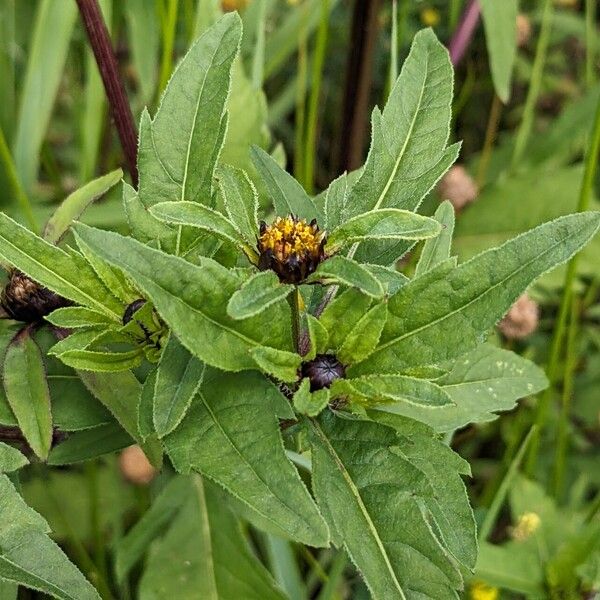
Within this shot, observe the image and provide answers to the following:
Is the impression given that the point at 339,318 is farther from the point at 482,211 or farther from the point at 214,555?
the point at 482,211

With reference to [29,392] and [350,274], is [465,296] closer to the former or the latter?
[350,274]

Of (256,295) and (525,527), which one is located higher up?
(256,295)

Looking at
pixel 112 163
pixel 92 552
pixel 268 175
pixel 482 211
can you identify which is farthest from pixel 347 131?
pixel 92 552

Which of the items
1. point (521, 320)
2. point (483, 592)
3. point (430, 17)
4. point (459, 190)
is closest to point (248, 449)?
point (483, 592)

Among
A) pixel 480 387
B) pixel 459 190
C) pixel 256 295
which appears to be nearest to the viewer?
pixel 256 295

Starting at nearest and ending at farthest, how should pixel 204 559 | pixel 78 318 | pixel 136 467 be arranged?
pixel 78 318 < pixel 204 559 < pixel 136 467

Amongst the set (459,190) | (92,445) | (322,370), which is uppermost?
(322,370)

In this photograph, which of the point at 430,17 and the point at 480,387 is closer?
the point at 480,387
